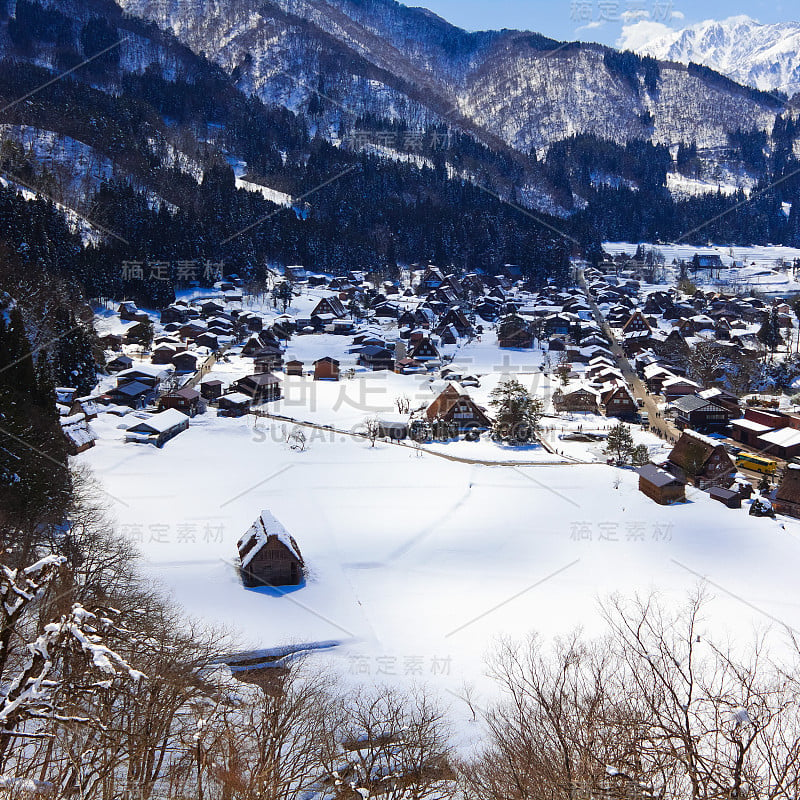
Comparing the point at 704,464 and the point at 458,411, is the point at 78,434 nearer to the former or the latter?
the point at 458,411

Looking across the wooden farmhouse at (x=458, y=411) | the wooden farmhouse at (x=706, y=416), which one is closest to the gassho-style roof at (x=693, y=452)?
the wooden farmhouse at (x=706, y=416)

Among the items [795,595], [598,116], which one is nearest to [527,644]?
[795,595]

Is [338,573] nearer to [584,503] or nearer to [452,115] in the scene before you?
[584,503]

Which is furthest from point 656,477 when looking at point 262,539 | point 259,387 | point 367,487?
point 259,387

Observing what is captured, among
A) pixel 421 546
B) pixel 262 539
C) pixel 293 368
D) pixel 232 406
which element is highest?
pixel 262 539

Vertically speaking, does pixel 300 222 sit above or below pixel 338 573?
above

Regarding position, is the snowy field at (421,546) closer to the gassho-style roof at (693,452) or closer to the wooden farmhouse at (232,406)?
the gassho-style roof at (693,452)
